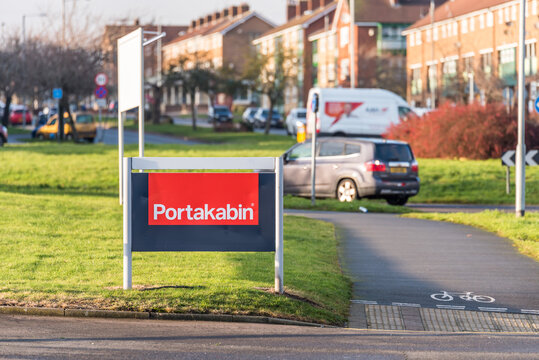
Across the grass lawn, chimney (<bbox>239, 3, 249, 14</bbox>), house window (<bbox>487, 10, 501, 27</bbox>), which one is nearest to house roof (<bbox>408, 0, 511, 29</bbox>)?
house window (<bbox>487, 10, 501, 27</bbox>)

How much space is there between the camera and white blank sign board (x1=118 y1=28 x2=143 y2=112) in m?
15.7

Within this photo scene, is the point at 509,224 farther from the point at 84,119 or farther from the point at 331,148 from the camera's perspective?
the point at 84,119

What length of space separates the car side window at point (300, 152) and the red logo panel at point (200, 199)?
1556cm

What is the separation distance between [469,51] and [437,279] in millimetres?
60504

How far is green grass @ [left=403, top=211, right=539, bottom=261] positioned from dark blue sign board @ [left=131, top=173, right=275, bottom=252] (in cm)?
586

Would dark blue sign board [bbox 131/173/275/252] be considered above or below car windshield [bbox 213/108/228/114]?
below

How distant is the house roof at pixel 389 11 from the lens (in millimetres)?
87438

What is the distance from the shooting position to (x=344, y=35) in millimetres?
89188

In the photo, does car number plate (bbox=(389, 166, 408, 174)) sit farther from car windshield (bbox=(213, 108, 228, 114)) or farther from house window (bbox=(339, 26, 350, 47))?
house window (bbox=(339, 26, 350, 47))

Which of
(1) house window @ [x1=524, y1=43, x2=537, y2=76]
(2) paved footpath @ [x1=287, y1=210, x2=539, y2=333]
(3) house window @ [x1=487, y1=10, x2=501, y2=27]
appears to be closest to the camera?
(2) paved footpath @ [x1=287, y1=210, x2=539, y2=333]

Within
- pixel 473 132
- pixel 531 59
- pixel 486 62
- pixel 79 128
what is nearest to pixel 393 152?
pixel 473 132

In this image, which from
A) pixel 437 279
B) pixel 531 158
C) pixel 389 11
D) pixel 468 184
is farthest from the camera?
pixel 389 11

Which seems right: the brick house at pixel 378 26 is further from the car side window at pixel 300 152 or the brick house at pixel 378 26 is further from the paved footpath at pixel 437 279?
the paved footpath at pixel 437 279

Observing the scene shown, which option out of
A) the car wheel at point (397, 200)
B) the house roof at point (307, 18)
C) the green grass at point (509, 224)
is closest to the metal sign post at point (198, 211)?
the green grass at point (509, 224)
